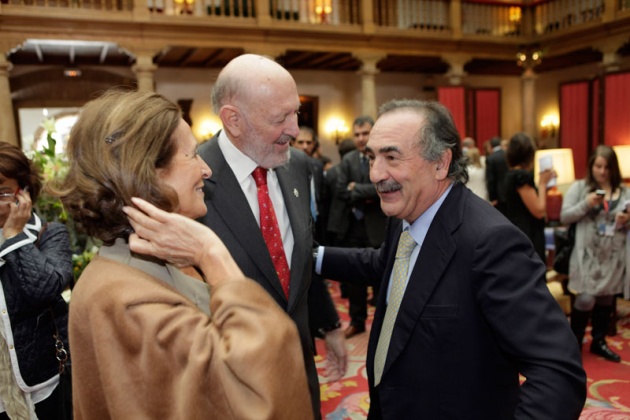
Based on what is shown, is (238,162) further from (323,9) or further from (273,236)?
(323,9)

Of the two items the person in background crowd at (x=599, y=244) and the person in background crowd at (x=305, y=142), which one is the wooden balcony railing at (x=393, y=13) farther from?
the person in background crowd at (x=599, y=244)

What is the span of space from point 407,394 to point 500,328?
1.16ft

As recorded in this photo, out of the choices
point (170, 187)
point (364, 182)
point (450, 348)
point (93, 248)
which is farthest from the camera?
point (364, 182)

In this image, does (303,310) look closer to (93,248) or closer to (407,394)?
(407,394)

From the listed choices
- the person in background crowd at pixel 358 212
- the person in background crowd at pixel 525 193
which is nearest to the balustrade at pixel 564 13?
the person in background crowd at pixel 525 193

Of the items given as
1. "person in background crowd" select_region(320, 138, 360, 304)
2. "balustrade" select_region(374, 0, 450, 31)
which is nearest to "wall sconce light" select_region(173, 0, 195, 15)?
"balustrade" select_region(374, 0, 450, 31)

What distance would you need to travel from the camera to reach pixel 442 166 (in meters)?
1.60

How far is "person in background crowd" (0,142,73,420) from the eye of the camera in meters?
1.91

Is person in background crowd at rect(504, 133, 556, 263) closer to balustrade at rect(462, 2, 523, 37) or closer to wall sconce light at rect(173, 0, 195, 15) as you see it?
wall sconce light at rect(173, 0, 195, 15)

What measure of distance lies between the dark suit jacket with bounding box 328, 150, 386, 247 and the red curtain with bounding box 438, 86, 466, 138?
8397 mm

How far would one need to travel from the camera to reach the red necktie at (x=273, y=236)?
1.79 meters

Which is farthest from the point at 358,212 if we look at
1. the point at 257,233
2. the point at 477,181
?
the point at 257,233

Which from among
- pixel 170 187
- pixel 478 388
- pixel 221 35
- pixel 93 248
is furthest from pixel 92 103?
pixel 221 35

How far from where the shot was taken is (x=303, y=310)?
6.12 ft
